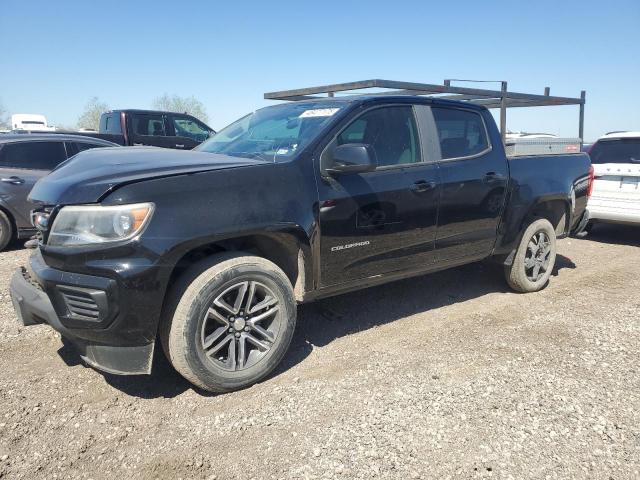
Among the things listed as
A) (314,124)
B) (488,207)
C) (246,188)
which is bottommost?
(488,207)

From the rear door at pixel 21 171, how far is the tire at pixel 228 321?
196 inches

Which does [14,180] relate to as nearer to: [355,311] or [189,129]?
[355,311]

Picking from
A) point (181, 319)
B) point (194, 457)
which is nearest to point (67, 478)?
point (194, 457)

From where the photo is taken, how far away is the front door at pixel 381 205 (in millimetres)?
3381

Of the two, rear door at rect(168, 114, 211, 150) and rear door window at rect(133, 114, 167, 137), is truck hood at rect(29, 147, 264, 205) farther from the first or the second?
rear door at rect(168, 114, 211, 150)

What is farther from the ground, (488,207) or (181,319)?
(488,207)

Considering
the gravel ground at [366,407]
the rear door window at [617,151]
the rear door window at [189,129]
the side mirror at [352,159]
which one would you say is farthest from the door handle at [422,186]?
the rear door window at [189,129]

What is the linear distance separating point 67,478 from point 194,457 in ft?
1.91

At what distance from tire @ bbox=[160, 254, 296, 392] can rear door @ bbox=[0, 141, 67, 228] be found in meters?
4.97

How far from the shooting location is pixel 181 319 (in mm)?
2779

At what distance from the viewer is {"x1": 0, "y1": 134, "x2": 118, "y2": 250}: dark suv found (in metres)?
6.59

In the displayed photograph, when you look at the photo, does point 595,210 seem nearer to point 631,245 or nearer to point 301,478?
point 631,245

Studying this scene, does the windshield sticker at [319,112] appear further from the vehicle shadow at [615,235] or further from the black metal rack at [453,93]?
the vehicle shadow at [615,235]

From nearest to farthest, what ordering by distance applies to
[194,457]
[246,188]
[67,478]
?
[67,478] → [194,457] → [246,188]
